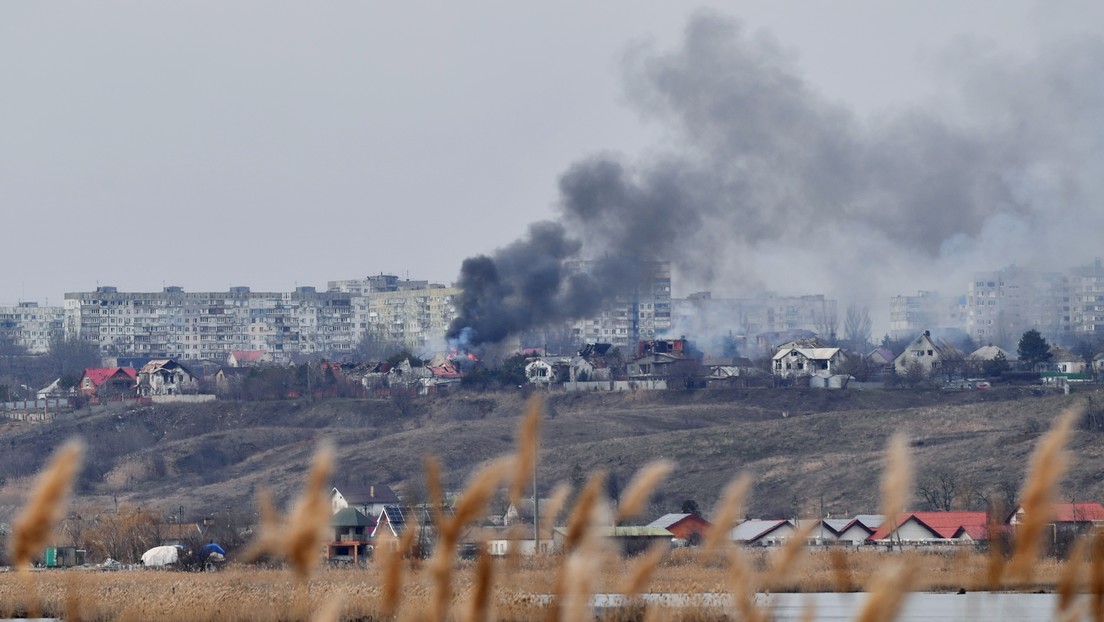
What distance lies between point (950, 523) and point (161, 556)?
63.1ft

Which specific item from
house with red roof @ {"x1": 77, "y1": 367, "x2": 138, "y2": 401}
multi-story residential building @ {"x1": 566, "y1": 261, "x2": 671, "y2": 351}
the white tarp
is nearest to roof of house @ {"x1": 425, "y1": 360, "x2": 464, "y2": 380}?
house with red roof @ {"x1": 77, "y1": 367, "x2": 138, "y2": 401}

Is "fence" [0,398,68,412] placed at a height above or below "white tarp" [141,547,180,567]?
above

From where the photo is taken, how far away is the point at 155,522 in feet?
150

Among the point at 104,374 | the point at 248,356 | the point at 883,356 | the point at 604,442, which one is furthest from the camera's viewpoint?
the point at 248,356

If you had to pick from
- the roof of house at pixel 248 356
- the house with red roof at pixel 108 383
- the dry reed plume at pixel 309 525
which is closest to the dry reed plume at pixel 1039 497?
the dry reed plume at pixel 309 525

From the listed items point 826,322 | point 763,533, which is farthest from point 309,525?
point 826,322

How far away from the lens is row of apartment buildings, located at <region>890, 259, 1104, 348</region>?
363 ft

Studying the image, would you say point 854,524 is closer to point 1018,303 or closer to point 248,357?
point 1018,303

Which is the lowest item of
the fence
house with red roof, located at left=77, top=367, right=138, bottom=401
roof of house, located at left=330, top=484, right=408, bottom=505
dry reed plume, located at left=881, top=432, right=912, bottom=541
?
roof of house, located at left=330, top=484, right=408, bottom=505

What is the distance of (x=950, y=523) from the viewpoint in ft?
139

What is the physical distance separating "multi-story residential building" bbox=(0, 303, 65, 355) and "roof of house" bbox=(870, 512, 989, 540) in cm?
12763

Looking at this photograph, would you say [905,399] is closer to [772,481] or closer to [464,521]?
[772,481]

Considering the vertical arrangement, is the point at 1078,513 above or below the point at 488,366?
below

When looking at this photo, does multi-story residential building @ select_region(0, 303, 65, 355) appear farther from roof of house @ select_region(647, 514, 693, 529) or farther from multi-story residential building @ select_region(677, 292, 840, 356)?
roof of house @ select_region(647, 514, 693, 529)
